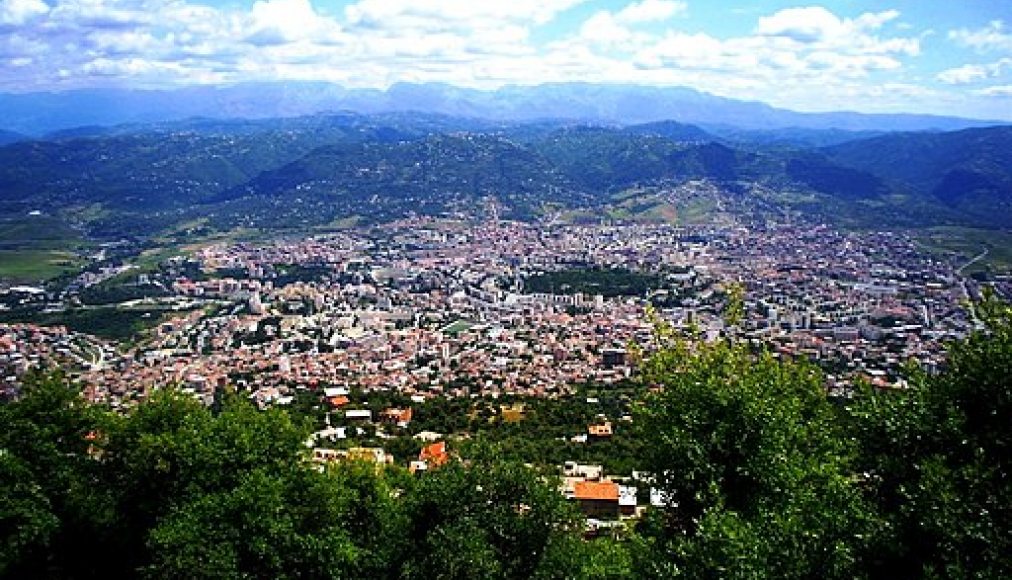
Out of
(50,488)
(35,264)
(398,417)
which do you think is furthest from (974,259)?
(35,264)

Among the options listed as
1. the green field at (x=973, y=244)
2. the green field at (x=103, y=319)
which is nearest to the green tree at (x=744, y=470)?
the green field at (x=103, y=319)

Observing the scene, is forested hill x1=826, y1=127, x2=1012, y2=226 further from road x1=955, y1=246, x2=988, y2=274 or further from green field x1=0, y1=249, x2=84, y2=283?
green field x1=0, y1=249, x2=84, y2=283

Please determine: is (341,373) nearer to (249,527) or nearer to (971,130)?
(249,527)

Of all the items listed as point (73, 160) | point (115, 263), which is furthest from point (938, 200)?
point (73, 160)

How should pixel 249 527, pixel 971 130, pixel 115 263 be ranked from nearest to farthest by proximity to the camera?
pixel 249 527 → pixel 115 263 → pixel 971 130

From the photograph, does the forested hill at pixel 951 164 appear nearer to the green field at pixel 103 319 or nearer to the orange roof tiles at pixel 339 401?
the orange roof tiles at pixel 339 401

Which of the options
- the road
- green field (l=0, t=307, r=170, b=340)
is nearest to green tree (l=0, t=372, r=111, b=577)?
green field (l=0, t=307, r=170, b=340)
